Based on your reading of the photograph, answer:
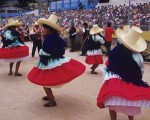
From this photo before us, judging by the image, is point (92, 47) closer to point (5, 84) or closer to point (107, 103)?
point (5, 84)

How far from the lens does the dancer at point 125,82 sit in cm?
512

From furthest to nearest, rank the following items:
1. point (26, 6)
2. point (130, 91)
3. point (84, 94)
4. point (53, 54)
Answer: point (26, 6), point (84, 94), point (53, 54), point (130, 91)

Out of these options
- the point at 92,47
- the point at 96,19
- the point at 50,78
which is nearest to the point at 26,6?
the point at 96,19

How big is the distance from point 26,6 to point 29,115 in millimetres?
71251

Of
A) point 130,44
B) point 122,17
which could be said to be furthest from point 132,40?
point 122,17

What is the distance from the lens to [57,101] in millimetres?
7660

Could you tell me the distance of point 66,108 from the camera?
7086 mm

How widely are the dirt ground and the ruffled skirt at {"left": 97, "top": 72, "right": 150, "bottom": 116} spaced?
1.13m

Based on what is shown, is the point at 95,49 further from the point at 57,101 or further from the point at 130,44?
the point at 130,44

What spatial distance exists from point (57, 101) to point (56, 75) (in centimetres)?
101

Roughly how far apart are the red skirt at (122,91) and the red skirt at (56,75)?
164cm

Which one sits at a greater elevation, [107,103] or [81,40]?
[107,103]

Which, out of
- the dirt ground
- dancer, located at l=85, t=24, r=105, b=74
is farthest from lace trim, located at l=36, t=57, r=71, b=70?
dancer, located at l=85, t=24, r=105, b=74

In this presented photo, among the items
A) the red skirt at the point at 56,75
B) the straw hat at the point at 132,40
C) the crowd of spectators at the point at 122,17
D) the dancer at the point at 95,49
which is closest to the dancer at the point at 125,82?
the straw hat at the point at 132,40
